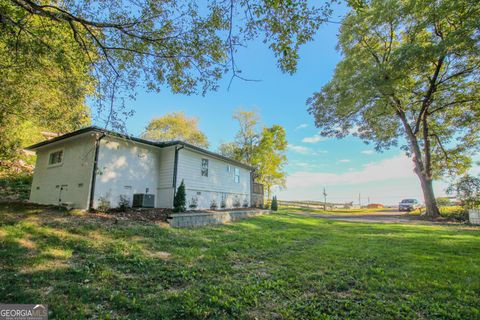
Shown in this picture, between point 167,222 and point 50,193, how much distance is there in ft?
Answer: 25.3

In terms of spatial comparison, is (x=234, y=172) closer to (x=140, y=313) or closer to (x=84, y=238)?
(x=84, y=238)

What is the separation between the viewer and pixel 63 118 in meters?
9.55

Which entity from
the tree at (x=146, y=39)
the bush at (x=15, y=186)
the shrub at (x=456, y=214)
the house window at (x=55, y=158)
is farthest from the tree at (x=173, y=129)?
the shrub at (x=456, y=214)

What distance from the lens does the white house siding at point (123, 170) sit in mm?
9836

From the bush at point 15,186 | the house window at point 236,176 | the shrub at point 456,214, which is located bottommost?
the shrub at point 456,214

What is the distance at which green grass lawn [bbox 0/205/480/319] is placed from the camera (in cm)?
282

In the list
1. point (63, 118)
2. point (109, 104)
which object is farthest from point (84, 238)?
point (63, 118)

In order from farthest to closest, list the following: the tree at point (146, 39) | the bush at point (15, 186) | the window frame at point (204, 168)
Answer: the window frame at point (204, 168), the bush at point (15, 186), the tree at point (146, 39)

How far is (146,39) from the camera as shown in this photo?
524cm

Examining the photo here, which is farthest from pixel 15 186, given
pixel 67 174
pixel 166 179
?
pixel 166 179

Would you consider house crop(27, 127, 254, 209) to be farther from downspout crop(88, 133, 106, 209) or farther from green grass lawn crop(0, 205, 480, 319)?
green grass lawn crop(0, 205, 480, 319)

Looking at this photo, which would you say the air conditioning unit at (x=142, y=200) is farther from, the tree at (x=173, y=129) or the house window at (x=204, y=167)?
the tree at (x=173, y=129)

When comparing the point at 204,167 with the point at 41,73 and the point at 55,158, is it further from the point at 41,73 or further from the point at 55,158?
the point at 41,73

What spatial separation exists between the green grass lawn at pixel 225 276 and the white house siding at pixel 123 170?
313 cm
